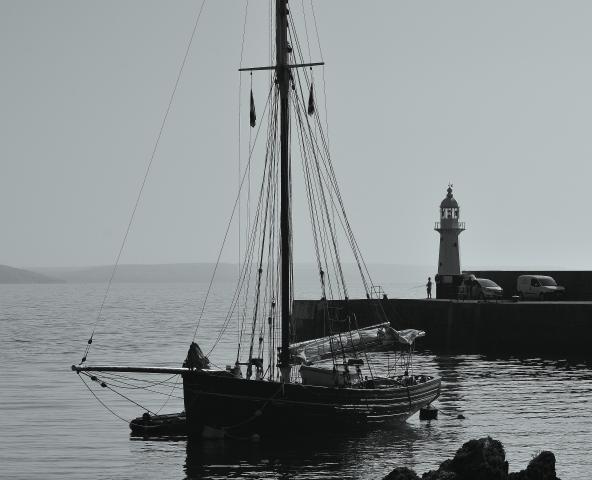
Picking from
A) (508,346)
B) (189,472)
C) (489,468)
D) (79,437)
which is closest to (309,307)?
(508,346)

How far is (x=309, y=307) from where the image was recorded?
306 feet

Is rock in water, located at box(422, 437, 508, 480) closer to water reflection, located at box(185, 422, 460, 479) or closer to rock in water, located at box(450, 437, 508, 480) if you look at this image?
rock in water, located at box(450, 437, 508, 480)

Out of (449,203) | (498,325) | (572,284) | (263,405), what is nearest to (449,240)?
(449,203)

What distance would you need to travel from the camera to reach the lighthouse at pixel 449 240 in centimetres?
9938

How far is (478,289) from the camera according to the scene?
83.4m

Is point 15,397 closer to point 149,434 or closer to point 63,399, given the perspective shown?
point 63,399

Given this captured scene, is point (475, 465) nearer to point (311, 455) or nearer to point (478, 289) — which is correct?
point (311, 455)

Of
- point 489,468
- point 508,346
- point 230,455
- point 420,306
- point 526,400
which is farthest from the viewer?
point 420,306

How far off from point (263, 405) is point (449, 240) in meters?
64.5

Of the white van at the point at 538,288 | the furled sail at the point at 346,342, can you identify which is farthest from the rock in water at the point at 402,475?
the white van at the point at 538,288

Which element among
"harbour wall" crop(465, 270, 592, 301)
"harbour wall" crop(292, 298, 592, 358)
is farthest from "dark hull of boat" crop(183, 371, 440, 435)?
"harbour wall" crop(465, 270, 592, 301)

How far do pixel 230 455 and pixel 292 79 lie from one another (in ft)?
44.7

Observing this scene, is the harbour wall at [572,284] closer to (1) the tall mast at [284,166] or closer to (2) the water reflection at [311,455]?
(2) the water reflection at [311,455]

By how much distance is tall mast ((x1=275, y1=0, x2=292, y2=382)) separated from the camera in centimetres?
3956
